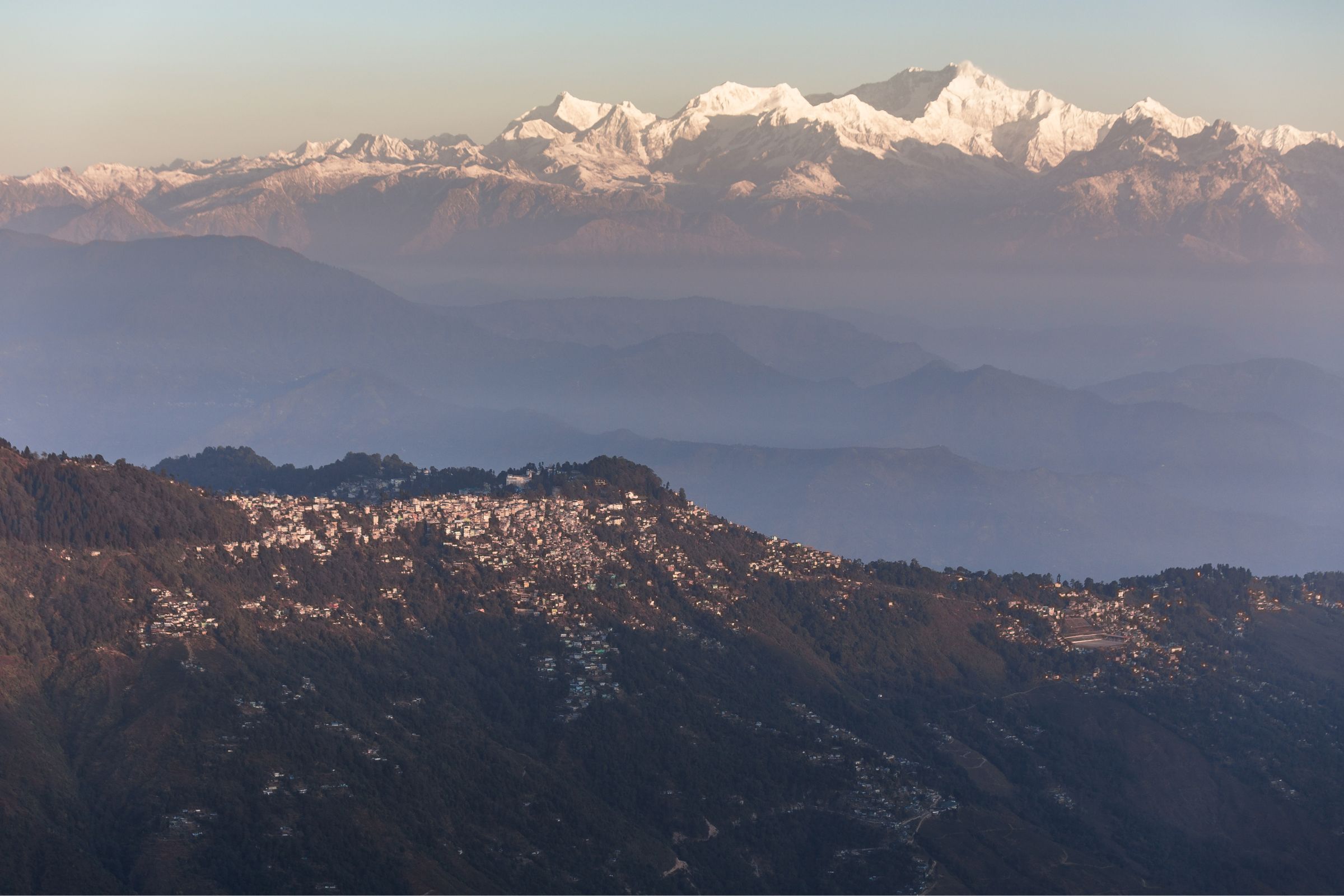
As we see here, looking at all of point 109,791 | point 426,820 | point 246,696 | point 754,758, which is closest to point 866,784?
point 754,758

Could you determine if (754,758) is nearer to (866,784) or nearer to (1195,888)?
(866,784)

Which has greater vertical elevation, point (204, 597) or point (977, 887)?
point (204, 597)

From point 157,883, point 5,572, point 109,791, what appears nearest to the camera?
point 157,883

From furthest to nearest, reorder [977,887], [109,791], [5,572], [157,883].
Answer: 1. [5,572]
2. [977,887]
3. [109,791]
4. [157,883]

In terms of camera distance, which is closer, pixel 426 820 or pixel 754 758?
pixel 426 820

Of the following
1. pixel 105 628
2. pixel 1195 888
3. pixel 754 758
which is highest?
pixel 105 628

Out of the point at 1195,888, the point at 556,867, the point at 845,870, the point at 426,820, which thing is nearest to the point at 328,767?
the point at 426,820

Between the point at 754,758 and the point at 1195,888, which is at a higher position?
the point at 754,758

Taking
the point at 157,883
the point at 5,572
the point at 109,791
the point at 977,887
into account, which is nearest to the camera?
the point at 157,883

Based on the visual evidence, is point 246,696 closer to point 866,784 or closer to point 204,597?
point 204,597
